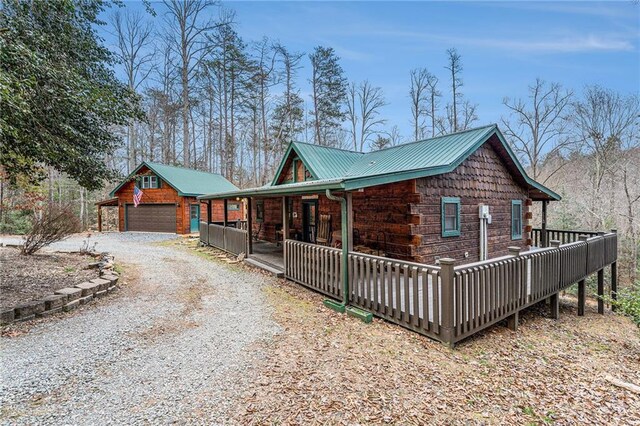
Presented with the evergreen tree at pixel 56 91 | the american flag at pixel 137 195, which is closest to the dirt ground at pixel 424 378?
the evergreen tree at pixel 56 91

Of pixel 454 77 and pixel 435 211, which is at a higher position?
pixel 454 77

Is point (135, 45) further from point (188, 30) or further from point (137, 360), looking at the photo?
point (137, 360)

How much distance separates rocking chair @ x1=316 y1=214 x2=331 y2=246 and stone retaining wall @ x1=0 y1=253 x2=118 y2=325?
5.60 metres

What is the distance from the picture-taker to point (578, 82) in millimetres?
19531

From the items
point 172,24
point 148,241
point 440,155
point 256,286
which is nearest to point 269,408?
point 256,286

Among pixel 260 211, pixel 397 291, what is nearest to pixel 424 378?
pixel 397 291

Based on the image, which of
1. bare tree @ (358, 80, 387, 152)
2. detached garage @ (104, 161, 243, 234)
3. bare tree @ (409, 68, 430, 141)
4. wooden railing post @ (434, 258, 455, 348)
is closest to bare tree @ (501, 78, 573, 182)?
bare tree @ (409, 68, 430, 141)

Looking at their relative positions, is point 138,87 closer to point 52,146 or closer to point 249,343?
point 52,146

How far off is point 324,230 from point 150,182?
605 inches

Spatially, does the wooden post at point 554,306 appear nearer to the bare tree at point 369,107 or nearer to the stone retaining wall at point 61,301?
the stone retaining wall at point 61,301

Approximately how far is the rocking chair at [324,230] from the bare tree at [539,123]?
1675cm

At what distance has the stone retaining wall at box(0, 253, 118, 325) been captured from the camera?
499 centimetres

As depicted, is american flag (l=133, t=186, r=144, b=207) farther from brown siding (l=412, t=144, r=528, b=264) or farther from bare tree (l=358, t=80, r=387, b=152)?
brown siding (l=412, t=144, r=528, b=264)

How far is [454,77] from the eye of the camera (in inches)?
965
